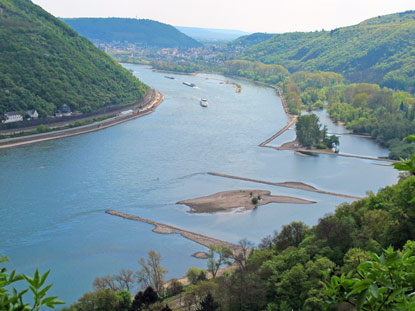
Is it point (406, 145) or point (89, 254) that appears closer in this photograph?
point (89, 254)

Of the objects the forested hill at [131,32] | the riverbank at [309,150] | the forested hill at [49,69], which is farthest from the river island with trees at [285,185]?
the forested hill at [131,32]

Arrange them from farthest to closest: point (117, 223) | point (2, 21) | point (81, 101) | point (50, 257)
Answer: point (2, 21) → point (81, 101) → point (117, 223) → point (50, 257)

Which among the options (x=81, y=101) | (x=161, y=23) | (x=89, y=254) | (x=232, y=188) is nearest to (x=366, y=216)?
(x=89, y=254)

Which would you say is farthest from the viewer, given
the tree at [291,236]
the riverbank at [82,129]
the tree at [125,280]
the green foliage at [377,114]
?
the green foliage at [377,114]

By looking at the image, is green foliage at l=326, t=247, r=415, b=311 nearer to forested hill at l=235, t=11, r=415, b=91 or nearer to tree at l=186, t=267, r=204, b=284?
tree at l=186, t=267, r=204, b=284

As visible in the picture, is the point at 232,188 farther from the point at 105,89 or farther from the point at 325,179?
the point at 105,89

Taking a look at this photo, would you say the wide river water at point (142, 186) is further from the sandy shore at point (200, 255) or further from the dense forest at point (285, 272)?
the dense forest at point (285, 272)
